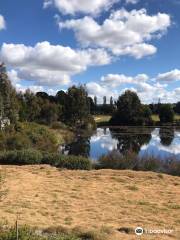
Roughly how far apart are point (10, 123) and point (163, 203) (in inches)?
1262

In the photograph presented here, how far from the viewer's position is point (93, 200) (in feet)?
40.7

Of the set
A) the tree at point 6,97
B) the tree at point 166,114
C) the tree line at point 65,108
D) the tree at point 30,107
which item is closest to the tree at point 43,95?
the tree line at point 65,108

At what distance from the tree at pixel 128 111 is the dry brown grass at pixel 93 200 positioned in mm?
70477

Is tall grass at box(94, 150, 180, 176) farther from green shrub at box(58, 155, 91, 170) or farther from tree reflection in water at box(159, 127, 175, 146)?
tree reflection in water at box(159, 127, 175, 146)

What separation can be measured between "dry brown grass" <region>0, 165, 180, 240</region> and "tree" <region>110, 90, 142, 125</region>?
70.5 metres

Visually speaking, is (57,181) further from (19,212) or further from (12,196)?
(19,212)

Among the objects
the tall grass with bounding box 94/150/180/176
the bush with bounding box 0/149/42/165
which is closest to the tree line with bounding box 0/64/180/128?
the bush with bounding box 0/149/42/165

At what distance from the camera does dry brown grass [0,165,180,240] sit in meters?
9.66

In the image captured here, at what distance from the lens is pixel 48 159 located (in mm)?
20797

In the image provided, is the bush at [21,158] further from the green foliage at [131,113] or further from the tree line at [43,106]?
the green foliage at [131,113]

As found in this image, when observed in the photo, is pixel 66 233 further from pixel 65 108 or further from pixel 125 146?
pixel 65 108

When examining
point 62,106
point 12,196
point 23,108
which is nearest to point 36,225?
point 12,196

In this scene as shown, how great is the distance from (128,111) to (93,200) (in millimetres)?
76730

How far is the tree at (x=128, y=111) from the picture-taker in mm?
88062
